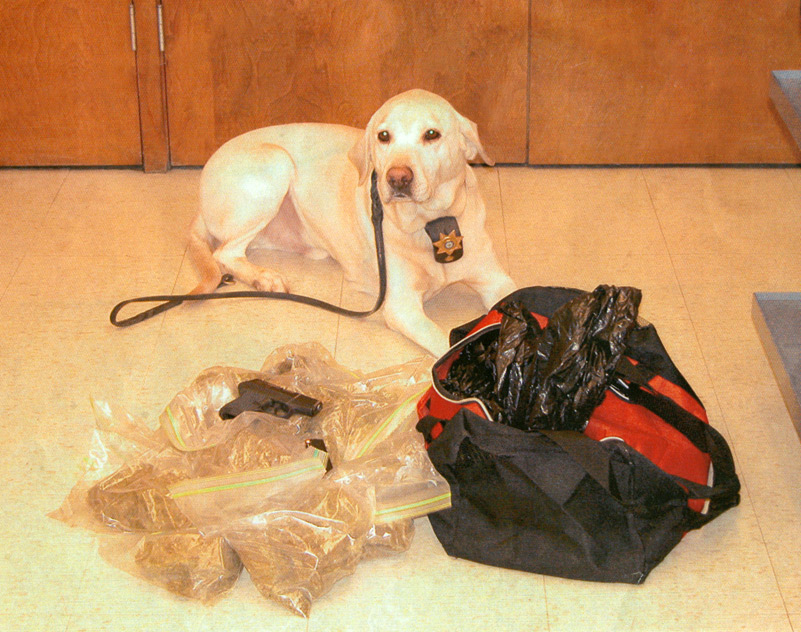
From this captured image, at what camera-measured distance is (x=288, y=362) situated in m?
2.32

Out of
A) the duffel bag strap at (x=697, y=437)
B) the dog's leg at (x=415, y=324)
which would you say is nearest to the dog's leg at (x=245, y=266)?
the dog's leg at (x=415, y=324)

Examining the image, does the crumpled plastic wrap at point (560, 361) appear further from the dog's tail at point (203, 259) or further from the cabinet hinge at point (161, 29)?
the cabinet hinge at point (161, 29)

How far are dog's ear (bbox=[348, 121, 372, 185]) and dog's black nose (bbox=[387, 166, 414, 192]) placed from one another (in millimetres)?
239

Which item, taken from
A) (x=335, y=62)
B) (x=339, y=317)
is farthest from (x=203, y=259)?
(x=335, y=62)

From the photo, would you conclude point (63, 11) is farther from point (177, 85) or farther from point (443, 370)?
point (443, 370)

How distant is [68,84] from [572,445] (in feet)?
8.20

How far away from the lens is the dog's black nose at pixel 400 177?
7.84 feet

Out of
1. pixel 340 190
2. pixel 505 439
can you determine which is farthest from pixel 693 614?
pixel 340 190

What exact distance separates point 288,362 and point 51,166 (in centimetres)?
183

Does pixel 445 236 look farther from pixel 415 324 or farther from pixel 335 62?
pixel 335 62

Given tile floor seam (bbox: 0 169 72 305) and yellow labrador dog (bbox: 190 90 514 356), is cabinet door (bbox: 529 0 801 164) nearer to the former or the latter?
yellow labrador dog (bbox: 190 90 514 356)

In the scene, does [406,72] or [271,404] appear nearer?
[271,404]

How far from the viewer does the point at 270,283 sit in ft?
9.42

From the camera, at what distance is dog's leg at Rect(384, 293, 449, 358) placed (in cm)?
254
